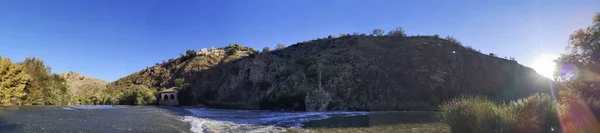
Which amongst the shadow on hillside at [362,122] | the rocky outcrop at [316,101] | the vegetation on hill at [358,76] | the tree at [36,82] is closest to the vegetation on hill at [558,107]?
the shadow on hillside at [362,122]

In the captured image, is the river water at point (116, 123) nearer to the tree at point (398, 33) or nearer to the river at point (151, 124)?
the river at point (151, 124)

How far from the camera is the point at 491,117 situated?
10.9m

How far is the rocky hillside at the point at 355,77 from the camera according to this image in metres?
56.7

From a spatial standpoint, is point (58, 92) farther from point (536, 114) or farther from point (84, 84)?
point (536, 114)

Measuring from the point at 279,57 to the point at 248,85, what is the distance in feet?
38.6

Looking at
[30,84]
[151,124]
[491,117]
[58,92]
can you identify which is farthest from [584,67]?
[58,92]

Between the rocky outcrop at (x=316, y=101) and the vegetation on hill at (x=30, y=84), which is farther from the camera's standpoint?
the rocky outcrop at (x=316, y=101)

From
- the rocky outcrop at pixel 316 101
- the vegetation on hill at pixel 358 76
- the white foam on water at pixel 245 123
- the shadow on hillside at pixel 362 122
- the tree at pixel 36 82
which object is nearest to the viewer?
the white foam on water at pixel 245 123

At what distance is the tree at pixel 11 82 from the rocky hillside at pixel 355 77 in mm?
27424

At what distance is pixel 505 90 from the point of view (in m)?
67.2

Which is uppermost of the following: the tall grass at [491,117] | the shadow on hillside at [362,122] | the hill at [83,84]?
the hill at [83,84]

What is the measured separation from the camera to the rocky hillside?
5666cm

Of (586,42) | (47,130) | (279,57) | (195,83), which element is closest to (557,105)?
(586,42)

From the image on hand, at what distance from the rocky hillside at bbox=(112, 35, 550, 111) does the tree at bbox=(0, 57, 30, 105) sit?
27.4m
